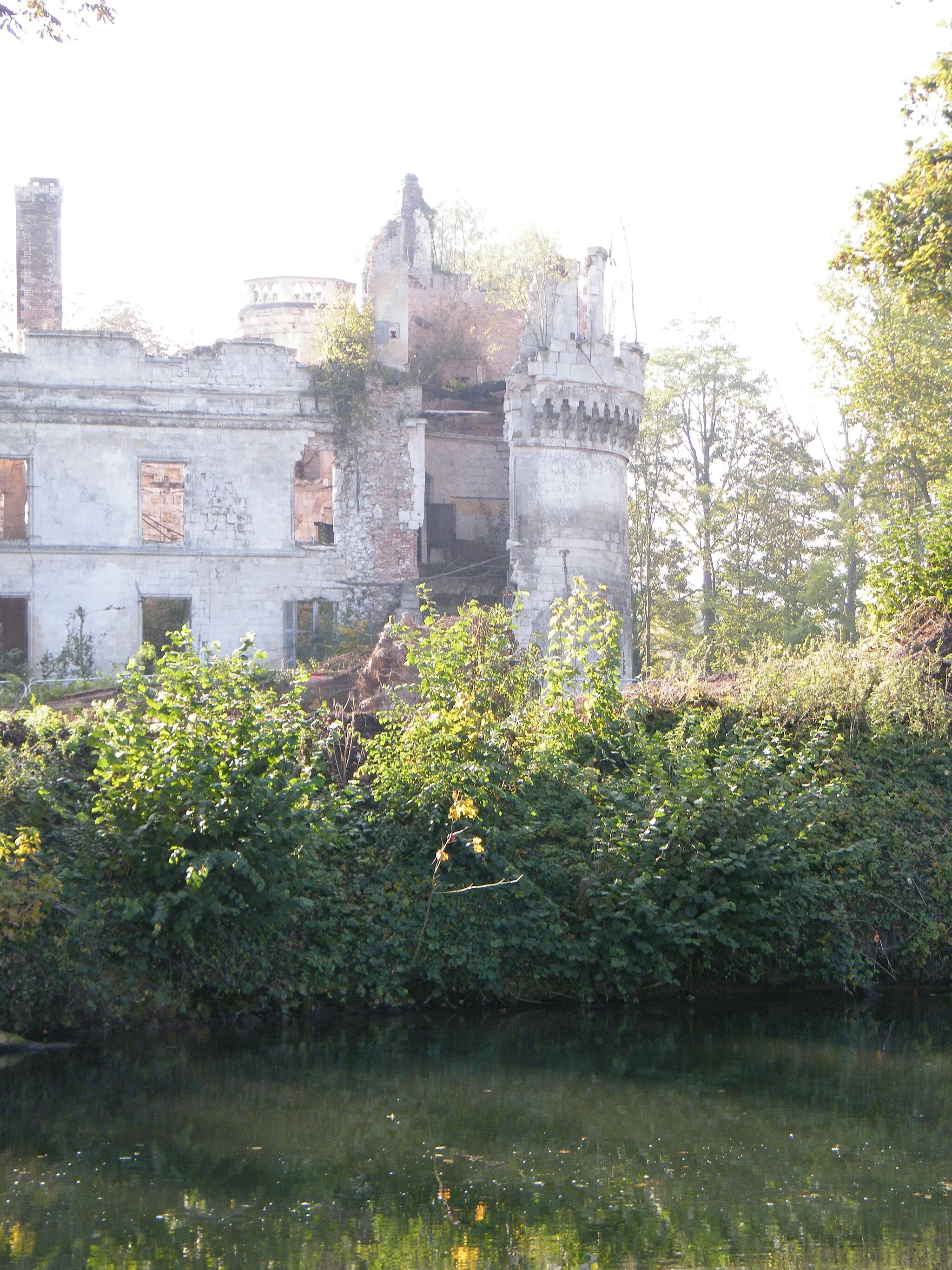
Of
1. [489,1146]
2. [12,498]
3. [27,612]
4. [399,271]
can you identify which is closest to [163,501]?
[12,498]

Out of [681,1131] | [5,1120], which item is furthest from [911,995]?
[5,1120]

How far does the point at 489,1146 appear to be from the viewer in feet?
30.3

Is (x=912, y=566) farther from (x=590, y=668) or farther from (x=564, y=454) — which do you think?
(x=564, y=454)

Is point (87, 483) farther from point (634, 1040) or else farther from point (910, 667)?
point (634, 1040)

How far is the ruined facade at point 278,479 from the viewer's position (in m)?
25.9

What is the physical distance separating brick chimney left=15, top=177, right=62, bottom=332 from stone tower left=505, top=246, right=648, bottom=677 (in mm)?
9122

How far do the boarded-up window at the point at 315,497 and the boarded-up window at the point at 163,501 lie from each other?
7.86 ft

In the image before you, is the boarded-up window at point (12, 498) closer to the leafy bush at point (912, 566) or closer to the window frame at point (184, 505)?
the window frame at point (184, 505)

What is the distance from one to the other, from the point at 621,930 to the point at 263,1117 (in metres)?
4.80

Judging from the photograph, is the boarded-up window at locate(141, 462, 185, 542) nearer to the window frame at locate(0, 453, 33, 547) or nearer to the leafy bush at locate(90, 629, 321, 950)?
the window frame at locate(0, 453, 33, 547)

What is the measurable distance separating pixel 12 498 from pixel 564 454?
1099cm

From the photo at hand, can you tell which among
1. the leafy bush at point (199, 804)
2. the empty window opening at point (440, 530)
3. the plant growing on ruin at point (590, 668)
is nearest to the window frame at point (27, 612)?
the empty window opening at point (440, 530)

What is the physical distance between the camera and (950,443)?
2719 cm

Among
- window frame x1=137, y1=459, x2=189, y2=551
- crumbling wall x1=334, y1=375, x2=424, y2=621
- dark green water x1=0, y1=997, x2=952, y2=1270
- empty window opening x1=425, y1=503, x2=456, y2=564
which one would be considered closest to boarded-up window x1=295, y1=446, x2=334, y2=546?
crumbling wall x1=334, y1=375, x2=424, y2=621
